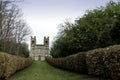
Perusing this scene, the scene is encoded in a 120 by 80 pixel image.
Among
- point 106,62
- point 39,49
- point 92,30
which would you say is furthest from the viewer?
point 39,49

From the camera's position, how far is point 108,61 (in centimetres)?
1364

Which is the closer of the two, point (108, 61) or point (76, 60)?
point (108, 61)

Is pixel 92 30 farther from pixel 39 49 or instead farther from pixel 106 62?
pixel 39 49

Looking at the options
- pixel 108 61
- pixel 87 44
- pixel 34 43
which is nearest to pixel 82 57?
pixel 108 61

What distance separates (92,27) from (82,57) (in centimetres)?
1792

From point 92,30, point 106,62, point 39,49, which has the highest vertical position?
point 39,49

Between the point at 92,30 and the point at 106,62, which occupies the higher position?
the point at 92,30

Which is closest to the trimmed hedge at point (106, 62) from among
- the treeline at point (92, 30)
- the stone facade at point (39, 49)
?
the treeline at point (92, 30)

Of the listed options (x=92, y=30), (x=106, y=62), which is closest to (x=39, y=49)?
(x=92, y=30)

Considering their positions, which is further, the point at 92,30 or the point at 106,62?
the point at 92,30

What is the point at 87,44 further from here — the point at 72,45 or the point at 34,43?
the point at 34,43

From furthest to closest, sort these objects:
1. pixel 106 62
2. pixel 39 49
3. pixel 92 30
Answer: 1. pixel 39 49
2. pixel 92 30
3. pixel 106 62

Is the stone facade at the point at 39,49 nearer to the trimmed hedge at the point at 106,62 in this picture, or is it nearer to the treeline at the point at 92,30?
the treeline at the point at 92,30

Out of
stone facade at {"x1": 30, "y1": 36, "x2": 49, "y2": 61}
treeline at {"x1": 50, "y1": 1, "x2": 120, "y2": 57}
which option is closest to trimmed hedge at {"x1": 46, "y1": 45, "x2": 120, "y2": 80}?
treeline at {"x1": 50, "y1": 1, "x2": 120, "y2": 57}
